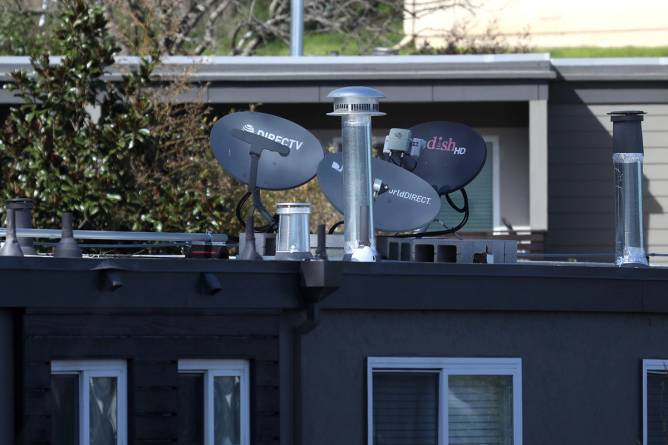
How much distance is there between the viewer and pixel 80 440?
258 inches

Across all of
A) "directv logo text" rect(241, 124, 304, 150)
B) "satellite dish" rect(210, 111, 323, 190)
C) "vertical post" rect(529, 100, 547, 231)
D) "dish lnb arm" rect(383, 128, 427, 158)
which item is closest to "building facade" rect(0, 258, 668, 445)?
"satellite dish" rect(210, 111, 323, 190)

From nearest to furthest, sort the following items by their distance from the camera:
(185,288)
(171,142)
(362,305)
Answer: (185,288) < (362,305) < (171,142)

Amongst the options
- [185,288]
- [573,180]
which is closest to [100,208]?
[573,180]

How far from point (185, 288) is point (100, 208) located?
759cm

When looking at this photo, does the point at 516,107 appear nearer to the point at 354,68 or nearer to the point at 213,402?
the point at 354,68

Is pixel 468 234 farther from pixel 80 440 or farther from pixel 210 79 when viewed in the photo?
pixel 80 440

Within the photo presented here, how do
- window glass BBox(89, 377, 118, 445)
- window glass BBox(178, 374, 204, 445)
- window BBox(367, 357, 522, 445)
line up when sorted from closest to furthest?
window glass BBox(89, 377, 118, 445) < window glass BBox(178, 374, 204, 445) < window BBox(367, 357, 522, 445)

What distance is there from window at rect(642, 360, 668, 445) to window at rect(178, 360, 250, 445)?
7.21 ft

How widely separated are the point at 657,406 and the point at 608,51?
26.1 meters

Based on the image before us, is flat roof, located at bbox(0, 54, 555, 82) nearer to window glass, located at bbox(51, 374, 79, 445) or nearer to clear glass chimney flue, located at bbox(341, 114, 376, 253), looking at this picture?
clear glass chimney flue, located at bbox(341, 114, 376, 253)

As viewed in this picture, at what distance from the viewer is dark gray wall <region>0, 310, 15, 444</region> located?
6.11 meters

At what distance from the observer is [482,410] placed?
7.24m

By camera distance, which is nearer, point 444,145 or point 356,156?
point 356,156

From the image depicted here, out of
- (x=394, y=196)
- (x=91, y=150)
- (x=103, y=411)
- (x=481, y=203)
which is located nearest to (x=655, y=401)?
(x=394, y=196)
